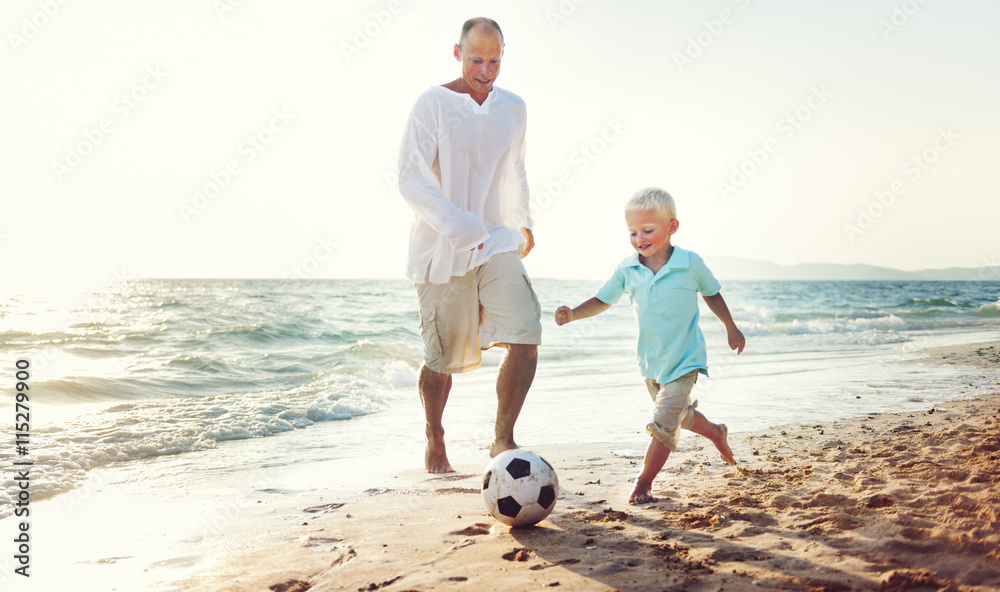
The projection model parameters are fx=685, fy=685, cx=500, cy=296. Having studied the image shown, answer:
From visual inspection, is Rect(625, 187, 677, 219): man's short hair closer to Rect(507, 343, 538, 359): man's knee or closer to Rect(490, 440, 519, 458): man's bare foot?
Rect(507, 343, 538, 359): man's knee

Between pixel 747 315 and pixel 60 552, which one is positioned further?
pixel 747 315

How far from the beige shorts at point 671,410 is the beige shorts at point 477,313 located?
2.74 ft

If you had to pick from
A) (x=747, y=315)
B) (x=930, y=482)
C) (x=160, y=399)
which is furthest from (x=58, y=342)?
(x=747, y=315)

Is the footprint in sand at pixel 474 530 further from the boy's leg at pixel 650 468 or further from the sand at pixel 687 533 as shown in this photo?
the boy's leg at pixel 650 468

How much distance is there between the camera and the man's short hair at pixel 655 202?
334 centimetres

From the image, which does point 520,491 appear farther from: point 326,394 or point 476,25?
point 326,394

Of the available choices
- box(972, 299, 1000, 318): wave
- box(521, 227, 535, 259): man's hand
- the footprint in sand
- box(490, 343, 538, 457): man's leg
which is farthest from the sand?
box(972, 299, 1000, 318): wave

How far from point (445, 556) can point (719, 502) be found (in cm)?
128

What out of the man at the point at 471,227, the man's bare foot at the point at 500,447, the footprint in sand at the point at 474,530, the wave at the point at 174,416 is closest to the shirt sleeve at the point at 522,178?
the man at the point at 471,227

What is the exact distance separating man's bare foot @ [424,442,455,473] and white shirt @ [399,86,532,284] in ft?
3.32

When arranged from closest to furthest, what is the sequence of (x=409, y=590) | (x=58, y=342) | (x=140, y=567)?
(x=409, y=590), (x=140, y=567), (x=58, y=342)

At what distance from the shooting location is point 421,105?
3758mm

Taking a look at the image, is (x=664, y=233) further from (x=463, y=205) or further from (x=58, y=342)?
(x=58, y=342)

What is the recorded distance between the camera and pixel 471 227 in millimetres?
3562
